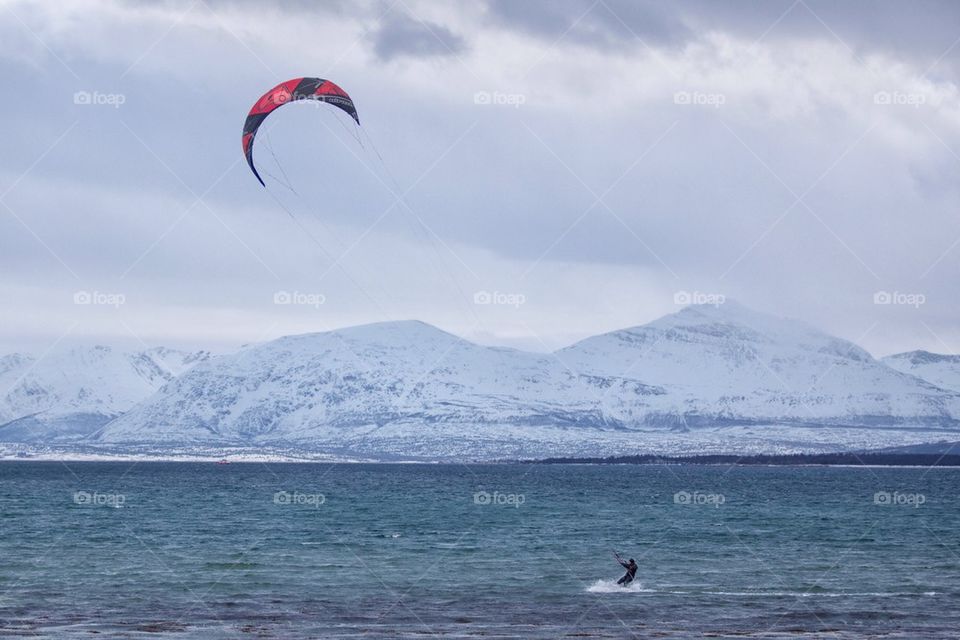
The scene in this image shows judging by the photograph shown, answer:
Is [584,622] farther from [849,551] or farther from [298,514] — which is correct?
[298,514]

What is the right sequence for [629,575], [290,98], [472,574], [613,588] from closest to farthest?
[613,588] → [629,575] → [472,574] → [290,98]

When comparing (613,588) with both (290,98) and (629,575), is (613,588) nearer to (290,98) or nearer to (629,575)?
(629,575)

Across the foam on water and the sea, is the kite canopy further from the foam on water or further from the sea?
the foam on water

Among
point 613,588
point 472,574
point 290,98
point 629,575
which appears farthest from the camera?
point 290,98

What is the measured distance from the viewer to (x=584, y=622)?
131ft

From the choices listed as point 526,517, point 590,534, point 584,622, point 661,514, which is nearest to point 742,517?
point 661,514

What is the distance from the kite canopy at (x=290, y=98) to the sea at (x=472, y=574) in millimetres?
18869

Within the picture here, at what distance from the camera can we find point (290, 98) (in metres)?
56.9

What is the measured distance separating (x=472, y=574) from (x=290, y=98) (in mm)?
22689

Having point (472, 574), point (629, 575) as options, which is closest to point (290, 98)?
point (472, 574)

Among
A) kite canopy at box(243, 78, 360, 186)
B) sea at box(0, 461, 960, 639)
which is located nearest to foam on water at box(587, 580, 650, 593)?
sea at box(0, 461, 960, 639)

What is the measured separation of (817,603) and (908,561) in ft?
57.1

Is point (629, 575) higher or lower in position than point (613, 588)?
higher

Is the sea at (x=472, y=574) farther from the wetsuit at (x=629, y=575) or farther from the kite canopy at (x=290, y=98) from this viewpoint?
the kite canopy at (x=290, y=98)
